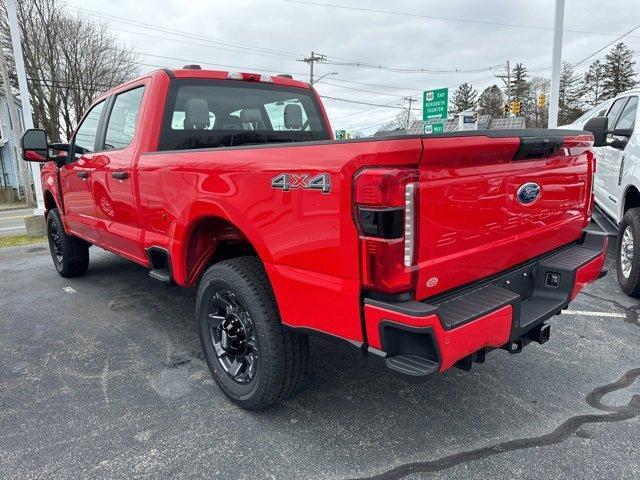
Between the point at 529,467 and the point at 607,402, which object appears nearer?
the point at 529,467

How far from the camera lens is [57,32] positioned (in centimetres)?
2242

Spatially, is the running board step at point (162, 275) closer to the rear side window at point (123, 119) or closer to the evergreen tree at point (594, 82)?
the rear side window at point (123, 119)

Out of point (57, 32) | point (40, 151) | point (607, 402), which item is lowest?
point (607, 402)

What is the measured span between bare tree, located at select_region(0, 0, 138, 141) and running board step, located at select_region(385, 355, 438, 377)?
2542cm

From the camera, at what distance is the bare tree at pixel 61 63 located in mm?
21722

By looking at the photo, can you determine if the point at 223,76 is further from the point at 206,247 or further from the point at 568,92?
→ the point at 568,92

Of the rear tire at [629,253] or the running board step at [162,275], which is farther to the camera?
the rear tire at [629,253]

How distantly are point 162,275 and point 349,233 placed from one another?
186cm

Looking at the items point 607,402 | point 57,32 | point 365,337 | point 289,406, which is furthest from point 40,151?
point 57,32

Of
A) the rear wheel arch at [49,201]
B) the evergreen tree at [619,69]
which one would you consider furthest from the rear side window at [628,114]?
the evergreen tree at [619,69]

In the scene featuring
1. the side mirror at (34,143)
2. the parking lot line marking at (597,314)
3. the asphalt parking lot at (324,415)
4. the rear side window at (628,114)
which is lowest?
the parking lot line marking at (597,314)

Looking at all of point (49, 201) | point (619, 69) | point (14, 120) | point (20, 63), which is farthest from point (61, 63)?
point (619, 69)

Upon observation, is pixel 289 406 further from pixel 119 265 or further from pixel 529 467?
pixel 119 265

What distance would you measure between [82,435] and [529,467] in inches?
89.3
